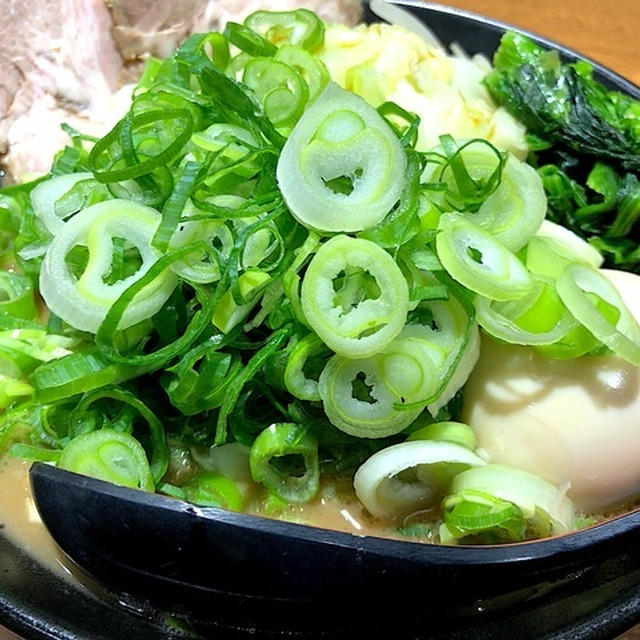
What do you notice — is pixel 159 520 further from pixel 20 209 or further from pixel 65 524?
pixel 20 209

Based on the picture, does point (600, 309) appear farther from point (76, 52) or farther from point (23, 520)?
point (76, 52)

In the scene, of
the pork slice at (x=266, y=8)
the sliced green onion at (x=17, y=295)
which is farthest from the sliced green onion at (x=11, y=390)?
the pork slice at (x=266, y=8)

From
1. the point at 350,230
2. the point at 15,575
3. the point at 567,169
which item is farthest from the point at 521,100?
the point at 15,575

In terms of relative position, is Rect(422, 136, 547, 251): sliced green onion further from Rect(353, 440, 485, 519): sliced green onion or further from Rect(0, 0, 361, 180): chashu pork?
Rect(0, 0, 361, 180): chashu pork

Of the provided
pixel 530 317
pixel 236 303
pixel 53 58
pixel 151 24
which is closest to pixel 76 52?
pixel 53 58

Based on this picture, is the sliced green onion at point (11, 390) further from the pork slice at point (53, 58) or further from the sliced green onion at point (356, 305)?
the pork slice at point (53, 58)
